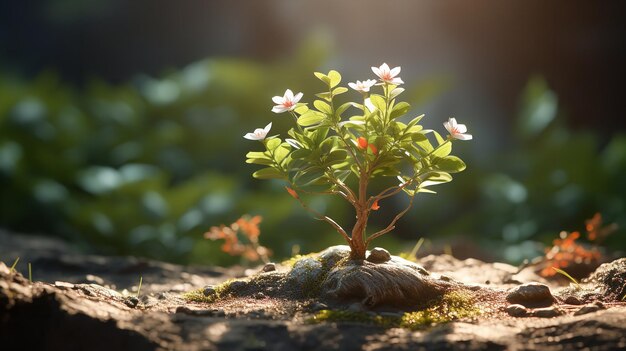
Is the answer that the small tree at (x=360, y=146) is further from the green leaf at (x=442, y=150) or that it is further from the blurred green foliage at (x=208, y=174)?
the blurred green foliage at (x=208, y=174)

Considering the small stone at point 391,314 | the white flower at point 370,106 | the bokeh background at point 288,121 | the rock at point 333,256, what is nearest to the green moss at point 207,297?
the rock at point 333,256

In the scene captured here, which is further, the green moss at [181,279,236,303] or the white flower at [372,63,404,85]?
the green moss at [181,279,236,303]

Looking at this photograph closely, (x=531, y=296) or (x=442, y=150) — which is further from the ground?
(x=442, y=150)

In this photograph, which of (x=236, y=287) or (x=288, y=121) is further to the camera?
(x=288, y=121)

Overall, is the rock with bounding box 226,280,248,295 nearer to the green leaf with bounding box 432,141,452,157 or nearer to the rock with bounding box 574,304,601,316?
the green leaf with bounding box 432,141,452,157

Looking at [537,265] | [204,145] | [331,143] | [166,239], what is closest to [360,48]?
[204,145]

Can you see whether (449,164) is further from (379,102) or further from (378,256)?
(378,256)

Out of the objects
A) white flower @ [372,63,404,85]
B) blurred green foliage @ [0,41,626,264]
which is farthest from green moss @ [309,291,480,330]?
blurred green foliage @ [0,41,626,264]

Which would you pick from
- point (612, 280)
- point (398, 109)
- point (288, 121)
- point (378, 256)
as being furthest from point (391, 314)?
point (288, 121)
